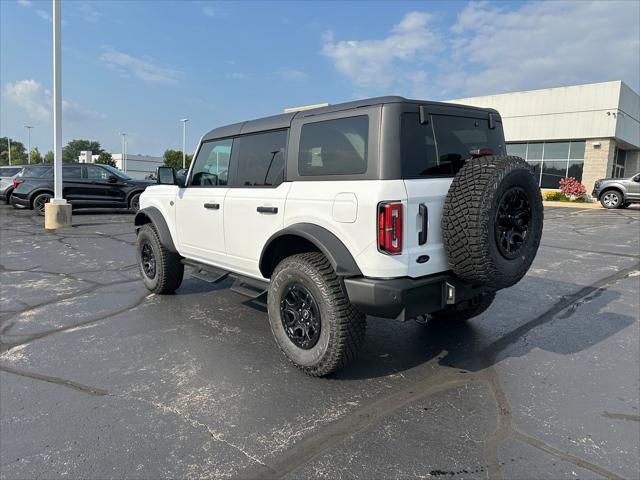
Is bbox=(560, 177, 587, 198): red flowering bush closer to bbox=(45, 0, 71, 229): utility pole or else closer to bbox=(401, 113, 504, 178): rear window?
bbox=(401, 113, 504, 178): rear window

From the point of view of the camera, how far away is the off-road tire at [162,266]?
209 inches

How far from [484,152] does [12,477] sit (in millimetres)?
3535

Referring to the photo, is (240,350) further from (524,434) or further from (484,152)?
(484,152)

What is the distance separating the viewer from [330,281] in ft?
10.2

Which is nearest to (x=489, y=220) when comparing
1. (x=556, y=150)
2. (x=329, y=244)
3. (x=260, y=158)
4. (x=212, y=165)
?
(x=329, y=244)

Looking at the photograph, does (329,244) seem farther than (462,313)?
No

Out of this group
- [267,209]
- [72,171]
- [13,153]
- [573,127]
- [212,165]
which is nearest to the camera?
[267,209]

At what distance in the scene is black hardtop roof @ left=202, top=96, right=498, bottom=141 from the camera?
309cm

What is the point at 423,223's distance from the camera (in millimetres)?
2961

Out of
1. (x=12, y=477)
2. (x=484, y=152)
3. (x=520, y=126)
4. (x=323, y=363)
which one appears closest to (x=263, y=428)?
(x=323, y=363)

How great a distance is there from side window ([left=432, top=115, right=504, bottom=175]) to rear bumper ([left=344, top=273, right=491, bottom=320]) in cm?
82

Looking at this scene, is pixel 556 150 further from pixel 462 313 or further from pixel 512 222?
pixel 512 222

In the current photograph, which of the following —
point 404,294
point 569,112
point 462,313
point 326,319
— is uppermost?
point 569,112

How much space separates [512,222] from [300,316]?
1756 millimetres
